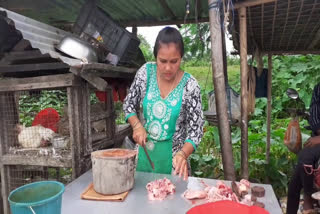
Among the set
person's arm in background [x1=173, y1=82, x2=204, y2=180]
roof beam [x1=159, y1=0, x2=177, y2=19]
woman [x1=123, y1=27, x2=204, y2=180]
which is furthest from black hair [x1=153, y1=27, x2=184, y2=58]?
roof beam [x1=159, y1=0, x2=177, y2=19]

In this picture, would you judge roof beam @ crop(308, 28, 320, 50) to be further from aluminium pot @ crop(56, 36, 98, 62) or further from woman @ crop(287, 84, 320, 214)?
aluminium pot @ crop(56, 36, 98, 62)

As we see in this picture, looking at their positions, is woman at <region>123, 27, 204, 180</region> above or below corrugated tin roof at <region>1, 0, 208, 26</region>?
below

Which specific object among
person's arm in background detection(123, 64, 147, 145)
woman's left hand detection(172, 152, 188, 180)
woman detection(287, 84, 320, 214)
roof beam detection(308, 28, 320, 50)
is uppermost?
roof beam detection(308, 28, 320, 50)

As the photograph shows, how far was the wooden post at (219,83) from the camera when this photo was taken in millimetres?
2371

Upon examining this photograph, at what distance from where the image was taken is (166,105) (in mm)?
2080

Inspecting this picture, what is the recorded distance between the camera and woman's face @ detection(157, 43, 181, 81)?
1940 mm

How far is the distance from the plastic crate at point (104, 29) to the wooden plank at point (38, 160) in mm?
1464

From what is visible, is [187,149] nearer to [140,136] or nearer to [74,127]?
[140,136]

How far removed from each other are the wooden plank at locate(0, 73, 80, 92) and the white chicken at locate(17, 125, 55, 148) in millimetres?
474

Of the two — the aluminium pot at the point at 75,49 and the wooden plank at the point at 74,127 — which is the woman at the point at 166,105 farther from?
the aluminium pot at the point at 75,49

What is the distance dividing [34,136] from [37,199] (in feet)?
5.92

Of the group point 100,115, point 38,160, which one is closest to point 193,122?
point 100,115

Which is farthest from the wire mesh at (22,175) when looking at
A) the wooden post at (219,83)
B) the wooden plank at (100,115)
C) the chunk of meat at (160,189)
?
the wooden post at (219,83)

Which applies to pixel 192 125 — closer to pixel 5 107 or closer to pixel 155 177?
pixel 155 177
